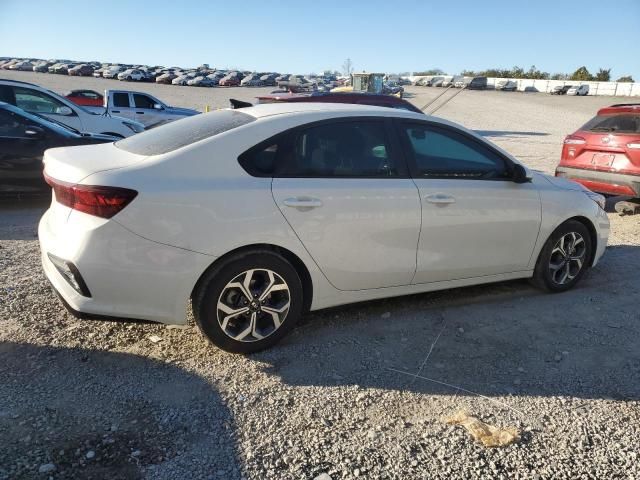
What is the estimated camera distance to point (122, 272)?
311 centimetres

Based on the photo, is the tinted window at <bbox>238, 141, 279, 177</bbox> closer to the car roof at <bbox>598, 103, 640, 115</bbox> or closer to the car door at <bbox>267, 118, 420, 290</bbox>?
the car door at <bbox>267, 118, 420, 290</bbox>

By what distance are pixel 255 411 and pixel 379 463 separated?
2.48 feet

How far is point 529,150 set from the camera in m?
17.0

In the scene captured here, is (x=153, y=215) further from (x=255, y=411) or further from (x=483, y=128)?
(x=483, y=128)

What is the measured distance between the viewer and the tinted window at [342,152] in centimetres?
360

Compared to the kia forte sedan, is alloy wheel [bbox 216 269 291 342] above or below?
below

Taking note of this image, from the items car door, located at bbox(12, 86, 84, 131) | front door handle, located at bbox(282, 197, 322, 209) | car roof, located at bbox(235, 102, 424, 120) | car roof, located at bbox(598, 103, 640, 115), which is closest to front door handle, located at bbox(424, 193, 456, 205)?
car roof, located at bbox(235, 102, 424, 120)

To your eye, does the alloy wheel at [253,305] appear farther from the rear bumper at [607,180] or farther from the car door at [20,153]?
the rear bumper at [607,180]

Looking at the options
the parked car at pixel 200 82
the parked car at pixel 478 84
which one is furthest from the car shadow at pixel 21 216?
the parked car at pixel 478 84

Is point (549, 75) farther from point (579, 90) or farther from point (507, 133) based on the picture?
point (507, 133)

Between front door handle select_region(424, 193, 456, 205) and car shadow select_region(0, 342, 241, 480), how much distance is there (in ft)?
6.67

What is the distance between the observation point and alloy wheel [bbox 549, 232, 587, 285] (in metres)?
4.77

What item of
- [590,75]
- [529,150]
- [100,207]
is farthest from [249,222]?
[590,75]

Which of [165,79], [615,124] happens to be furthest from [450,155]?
[165,79]
